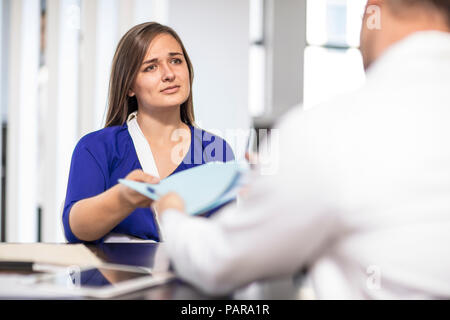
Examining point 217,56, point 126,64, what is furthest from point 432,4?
point 217,56

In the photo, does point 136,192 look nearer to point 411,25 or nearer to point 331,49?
point 411,25

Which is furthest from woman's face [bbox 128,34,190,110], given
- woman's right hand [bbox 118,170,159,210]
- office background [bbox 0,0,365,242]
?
office background [bbox 0,0,365,242]

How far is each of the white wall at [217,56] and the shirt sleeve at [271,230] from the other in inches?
91.2

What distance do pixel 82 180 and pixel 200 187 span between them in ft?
2.09

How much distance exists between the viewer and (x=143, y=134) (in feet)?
5.24

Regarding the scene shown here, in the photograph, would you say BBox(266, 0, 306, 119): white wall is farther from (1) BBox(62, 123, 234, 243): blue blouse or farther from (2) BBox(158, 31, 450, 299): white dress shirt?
(2) BBox(158, 31, 450, 299): white dress shirt

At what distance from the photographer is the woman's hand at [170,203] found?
719 millimetres

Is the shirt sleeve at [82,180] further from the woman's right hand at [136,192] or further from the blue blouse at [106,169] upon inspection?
the woman's right hand at [136,192]

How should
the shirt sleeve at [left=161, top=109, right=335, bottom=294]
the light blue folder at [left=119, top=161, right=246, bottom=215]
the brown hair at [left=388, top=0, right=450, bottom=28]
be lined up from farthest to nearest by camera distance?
the light blue folder at [left=119, top=161, right=246, bottom=215] < the brown hair at [left=388, top=0, right=450, bottom=28] < the shirt sleeve at [left=161, top=109, right=335, bottom=294]

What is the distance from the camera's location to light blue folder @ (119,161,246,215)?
787mm

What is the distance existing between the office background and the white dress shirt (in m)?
2.25

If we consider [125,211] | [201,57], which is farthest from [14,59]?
[125,211]

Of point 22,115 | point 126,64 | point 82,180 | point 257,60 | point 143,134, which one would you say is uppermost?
point 257,60

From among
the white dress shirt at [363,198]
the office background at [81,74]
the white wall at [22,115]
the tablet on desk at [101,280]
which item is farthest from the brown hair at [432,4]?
the white wall at [22,115]
